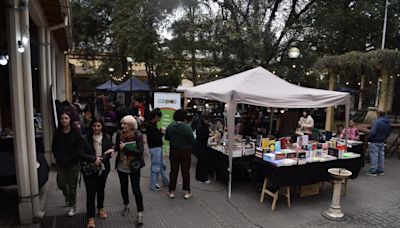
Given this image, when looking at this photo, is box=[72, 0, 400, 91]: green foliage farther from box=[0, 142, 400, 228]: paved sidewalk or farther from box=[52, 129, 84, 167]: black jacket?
box=[52, 129, 84, 167]: black jacket

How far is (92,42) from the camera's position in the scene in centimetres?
1970

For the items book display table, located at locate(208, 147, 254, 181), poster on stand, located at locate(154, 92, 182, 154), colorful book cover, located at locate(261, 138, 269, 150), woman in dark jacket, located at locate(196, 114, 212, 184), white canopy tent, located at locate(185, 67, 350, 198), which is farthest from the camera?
poster on stand, located at locate(154, 92, 182, 154)

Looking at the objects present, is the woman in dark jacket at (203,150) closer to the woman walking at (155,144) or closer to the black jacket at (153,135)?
the woman walking at (155,144)

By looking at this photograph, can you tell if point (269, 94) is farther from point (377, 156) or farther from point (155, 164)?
point (377, 156)

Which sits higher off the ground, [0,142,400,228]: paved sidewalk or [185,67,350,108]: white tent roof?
[185,67,350,108]: white tent roof

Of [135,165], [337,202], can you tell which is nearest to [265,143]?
[337,202]

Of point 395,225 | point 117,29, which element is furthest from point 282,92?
point 117,29

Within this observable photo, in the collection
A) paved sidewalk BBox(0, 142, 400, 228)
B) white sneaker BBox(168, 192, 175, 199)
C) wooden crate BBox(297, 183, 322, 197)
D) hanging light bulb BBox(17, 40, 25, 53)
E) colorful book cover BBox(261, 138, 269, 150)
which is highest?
hanging light bulb BBox(17, 40, 25, 53)

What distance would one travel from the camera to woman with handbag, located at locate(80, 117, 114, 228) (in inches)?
144

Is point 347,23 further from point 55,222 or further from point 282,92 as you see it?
point 55,222

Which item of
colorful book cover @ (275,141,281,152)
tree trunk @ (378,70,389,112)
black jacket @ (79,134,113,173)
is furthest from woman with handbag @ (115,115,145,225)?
tree trunk @ (378,70,389,112)

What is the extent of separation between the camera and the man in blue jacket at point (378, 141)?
6586mm

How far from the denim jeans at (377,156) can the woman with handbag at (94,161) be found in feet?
19.9

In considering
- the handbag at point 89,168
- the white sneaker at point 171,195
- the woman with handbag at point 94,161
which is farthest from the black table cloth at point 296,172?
the handbag at point 89,168
